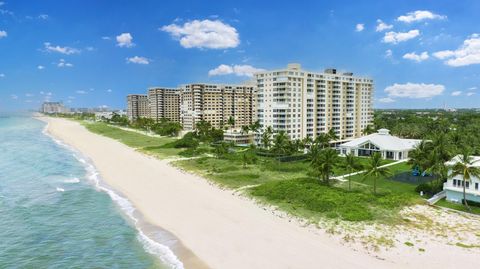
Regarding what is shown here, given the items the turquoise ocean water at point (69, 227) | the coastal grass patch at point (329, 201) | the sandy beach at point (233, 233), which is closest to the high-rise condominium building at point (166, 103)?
the turquoise ocean water at point (69, 227)

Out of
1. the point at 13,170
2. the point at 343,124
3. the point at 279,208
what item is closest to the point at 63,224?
the point at 279,208

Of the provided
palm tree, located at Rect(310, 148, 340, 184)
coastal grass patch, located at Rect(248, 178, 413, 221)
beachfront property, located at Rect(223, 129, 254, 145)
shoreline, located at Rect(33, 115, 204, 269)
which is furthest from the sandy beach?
beachfront property, located at Rect(223, 129, 254, 145)

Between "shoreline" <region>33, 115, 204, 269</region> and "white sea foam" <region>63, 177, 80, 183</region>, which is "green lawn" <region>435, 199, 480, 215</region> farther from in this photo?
"white sea foam" <region>63, 177, 80, 183</region>

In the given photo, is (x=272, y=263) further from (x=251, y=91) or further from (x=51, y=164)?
(x=251, y=91)

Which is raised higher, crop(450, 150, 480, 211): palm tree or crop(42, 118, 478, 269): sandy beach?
crop(450, 150, 480, 211): palm tree

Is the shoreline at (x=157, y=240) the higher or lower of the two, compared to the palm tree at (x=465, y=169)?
lower

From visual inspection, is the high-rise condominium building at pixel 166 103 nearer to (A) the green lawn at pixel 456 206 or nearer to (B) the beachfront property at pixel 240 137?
(B) the beachfront property at pixel 240 137

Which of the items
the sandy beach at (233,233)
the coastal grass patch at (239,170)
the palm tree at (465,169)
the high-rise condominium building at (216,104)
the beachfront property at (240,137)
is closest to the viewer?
the sandy beach at (233,233)
